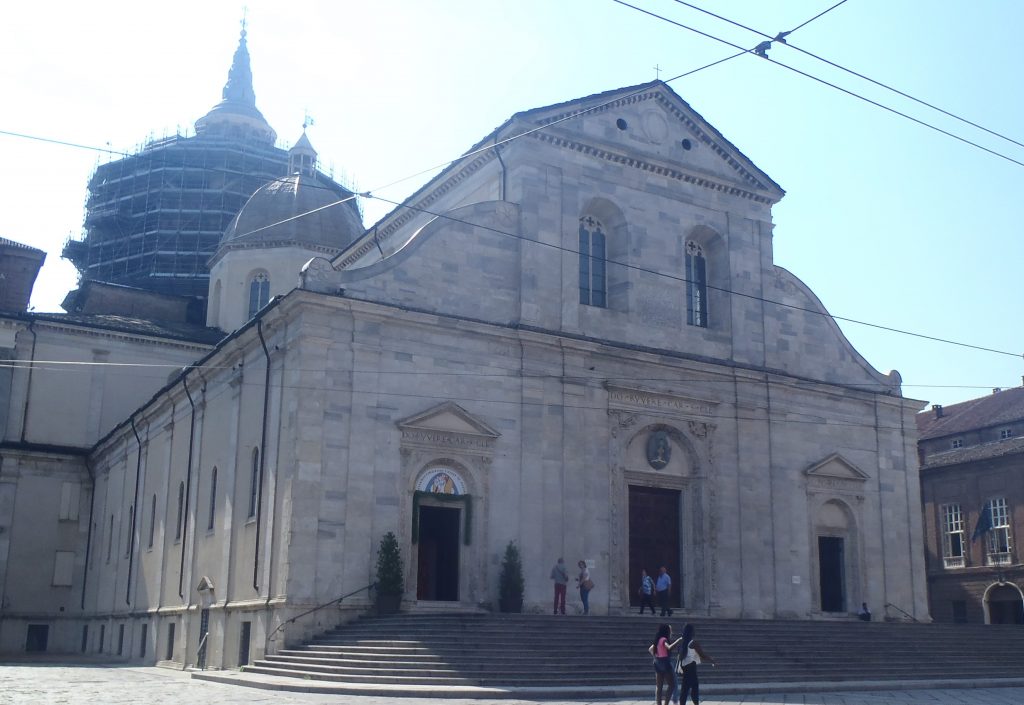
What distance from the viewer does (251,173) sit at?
62312 mm

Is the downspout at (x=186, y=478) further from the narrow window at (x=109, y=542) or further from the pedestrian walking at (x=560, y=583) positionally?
the pedestrian walking at (x=560, y=583)

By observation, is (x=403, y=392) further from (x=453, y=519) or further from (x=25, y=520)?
(x=25, y=520)

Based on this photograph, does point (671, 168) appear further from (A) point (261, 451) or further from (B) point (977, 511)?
(B) point (977, 511)

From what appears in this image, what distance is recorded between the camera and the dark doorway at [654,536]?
31.1m

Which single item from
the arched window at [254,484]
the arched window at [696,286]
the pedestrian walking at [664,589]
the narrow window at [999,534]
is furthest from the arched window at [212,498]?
the narrow window at [999,534]

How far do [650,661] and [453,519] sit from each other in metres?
6.74

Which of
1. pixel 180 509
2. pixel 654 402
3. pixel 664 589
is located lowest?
pixel 664 589

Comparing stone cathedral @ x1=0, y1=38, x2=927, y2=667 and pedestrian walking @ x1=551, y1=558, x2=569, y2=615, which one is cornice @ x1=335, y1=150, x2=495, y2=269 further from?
pedestrian walking @ x1=551, y1=558, x2=569, y2=615

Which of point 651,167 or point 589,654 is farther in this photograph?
point 651,167

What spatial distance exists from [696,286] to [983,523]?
24115mm

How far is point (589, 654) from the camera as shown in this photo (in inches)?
915

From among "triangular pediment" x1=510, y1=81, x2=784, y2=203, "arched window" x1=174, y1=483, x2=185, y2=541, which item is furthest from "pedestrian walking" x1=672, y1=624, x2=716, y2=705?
"arched window" x1=174, y1=483, x2=185, y2=541

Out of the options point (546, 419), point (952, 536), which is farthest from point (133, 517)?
point (952, 536)

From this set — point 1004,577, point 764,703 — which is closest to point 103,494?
point 764,703
